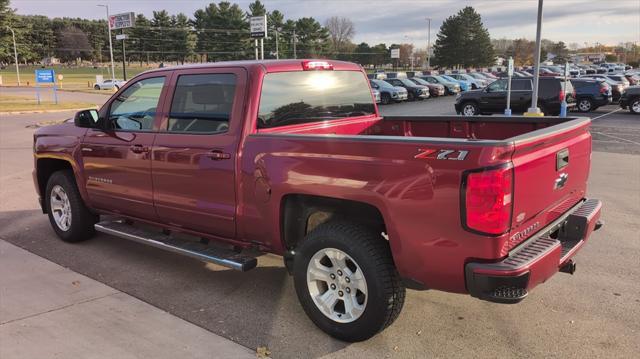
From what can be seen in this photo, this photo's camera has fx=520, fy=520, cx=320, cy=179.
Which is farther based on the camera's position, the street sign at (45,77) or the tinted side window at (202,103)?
the street sign at (45,77)

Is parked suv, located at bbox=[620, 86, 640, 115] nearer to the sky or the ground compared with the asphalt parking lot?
nearer to the sky

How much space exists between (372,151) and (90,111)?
331cm

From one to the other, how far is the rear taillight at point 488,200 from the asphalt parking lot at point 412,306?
104 cm

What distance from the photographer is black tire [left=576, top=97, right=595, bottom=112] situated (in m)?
23.6

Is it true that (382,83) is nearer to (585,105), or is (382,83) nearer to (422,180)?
(585,105)

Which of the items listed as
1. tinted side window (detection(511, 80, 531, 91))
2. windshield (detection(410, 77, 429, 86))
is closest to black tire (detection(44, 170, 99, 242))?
tinted side window (detection(511, 80, 531, 91))

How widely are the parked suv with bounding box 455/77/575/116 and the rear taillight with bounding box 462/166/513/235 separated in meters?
19.0

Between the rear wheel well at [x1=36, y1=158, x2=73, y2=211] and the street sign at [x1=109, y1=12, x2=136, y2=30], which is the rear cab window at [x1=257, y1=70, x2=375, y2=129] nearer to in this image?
the rear wheel well at [x1=36, y1=158, x2=73, y2=211]

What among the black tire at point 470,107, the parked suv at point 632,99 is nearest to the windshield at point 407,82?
the black tire at point 470,107

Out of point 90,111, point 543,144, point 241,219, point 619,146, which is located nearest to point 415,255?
point 543,144

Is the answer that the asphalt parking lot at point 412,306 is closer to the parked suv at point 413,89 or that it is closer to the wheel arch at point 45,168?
the wheel arch at point 45,168

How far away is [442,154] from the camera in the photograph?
286cm

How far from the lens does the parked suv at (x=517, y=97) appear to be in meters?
20.2

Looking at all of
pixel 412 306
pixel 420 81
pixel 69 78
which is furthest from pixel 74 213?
pixel 69 78
